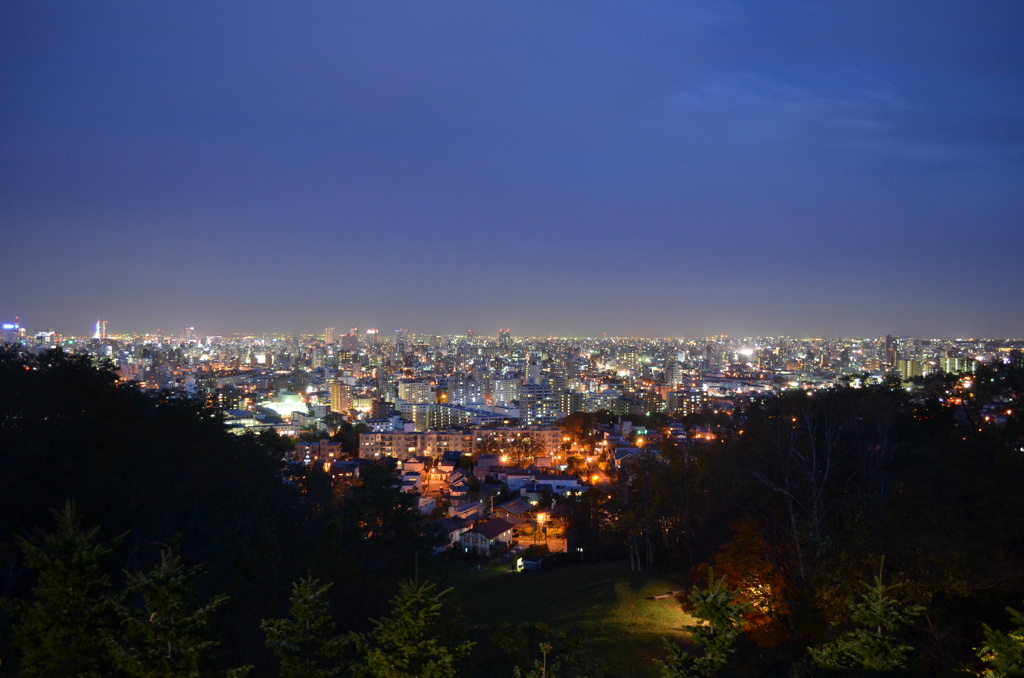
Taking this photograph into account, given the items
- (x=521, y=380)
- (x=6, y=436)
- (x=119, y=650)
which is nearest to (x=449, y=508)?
(x=6, y=436)

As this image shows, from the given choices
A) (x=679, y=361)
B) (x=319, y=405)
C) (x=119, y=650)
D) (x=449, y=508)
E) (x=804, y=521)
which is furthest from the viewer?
(x=679, y=361)

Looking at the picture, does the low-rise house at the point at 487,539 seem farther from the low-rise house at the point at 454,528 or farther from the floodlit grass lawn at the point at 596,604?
the floodlit grass lawn at the point at 596,604

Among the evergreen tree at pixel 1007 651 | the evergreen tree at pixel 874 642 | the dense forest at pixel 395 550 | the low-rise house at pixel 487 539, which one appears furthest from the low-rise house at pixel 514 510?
the evergreen tree at pixel 1007 651

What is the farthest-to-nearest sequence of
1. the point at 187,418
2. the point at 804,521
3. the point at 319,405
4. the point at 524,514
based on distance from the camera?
1. the point at 319,405
2. the point at 524,514
3. the point at 187,418
4. the point at 804,521

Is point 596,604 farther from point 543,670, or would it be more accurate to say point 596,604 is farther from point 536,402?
point 536,402

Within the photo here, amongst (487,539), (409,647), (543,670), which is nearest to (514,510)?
(487,539)

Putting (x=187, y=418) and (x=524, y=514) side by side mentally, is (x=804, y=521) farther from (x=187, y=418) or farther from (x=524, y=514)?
(x=524, y=514)
